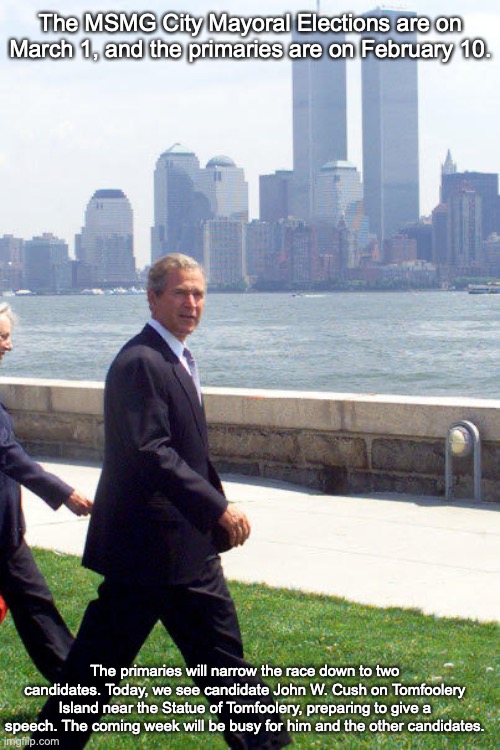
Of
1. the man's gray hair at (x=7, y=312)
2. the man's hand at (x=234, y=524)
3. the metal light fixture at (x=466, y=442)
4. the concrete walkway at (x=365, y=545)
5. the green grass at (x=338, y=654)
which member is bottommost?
the concrete walkway at (x=365, y=545)

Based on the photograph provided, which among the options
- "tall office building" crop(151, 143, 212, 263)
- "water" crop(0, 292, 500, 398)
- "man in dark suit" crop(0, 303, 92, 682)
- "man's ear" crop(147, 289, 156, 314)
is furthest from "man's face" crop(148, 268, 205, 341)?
"tall office building" crop(151, 143, 212, 263)

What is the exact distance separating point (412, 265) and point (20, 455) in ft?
525

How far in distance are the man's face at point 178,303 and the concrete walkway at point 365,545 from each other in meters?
2.55

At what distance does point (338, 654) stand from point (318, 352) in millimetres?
55557

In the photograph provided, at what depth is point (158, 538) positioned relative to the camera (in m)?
3.76

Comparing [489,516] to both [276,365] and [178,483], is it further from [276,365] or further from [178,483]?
[276,365]

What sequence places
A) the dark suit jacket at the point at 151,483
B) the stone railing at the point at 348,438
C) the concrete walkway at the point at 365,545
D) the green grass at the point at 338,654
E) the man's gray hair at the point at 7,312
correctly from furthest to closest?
1. the stone railing at the point at 348,438
2. the concrete walkway at the point at 365,545
3. the man's gray hair at the point at 7,312
4. the green grass at the point at 338,654
5. the dark suit jacket at the point at 151,483

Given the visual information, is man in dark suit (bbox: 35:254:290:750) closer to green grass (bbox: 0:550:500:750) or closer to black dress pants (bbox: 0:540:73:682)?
green grass (bbox: 0:550:500:750)

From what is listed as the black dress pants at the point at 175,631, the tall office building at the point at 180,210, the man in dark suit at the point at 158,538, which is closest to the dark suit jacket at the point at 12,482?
the man in dark suit at the point at 158,538

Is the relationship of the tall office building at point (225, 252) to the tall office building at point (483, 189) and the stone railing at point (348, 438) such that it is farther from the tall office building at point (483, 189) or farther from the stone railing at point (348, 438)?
the stone railing at point (348, 438)

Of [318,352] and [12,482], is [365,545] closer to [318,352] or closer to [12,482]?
[12,482]

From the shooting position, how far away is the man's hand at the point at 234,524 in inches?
148

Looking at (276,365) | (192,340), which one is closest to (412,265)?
(192,340)

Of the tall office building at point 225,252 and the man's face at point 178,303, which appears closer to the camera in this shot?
the man's face at point 178,303
